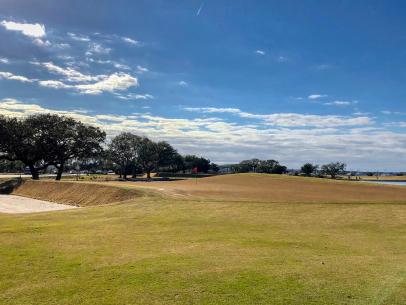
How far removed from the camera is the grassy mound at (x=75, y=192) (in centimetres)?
3602

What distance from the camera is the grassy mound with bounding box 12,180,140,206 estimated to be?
36022mm

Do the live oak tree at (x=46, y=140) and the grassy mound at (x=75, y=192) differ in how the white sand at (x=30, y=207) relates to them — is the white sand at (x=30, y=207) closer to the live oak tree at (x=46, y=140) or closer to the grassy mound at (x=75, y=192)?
the grassy mound at (x=75, y=192)

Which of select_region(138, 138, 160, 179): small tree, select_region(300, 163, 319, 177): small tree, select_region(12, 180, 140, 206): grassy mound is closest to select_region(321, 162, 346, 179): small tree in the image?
select_region(300, 163, 319, 177): small tree

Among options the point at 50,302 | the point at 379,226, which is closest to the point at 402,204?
the point at 379,226

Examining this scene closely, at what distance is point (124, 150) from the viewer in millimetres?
122500

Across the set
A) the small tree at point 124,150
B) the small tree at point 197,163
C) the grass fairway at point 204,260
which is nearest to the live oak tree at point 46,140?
the small tree at point 124,150

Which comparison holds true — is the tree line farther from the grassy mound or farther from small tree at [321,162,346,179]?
small tree at [321,162,346,179]

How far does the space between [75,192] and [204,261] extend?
37181 mm

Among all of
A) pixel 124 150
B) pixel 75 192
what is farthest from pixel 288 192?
pixel 124 150

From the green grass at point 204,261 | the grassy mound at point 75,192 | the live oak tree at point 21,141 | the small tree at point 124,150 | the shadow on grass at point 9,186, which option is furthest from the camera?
the small tree at point 124,150

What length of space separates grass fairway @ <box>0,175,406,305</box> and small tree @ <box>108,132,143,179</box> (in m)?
102

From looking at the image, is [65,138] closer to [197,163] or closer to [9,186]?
[9,186]

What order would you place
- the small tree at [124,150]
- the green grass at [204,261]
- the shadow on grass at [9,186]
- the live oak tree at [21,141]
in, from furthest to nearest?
1. the small tree at [124,150]
2. the live oak tree at [21,141]
3. the shadow on grass at [9,186]
4. the green grass at [204,261]

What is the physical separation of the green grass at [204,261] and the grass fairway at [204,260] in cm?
2
